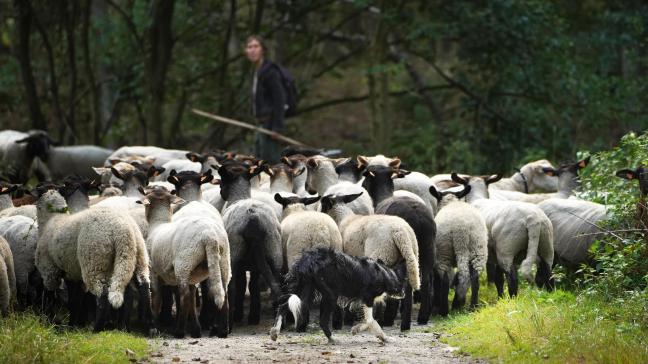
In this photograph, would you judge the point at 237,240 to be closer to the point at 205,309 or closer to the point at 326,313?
the point at 205,309

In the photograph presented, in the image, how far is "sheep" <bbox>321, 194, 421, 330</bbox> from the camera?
40.3ft

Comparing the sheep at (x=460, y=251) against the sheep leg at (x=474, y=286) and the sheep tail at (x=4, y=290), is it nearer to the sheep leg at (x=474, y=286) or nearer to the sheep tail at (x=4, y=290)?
the sheep leg at (x=474, y=286)

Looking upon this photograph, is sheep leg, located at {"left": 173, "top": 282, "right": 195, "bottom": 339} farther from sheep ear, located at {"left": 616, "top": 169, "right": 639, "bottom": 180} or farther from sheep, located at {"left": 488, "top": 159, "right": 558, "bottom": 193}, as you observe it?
sheep, located at {"left": 488, "top": 159, "right": 558, "bottom": 193}

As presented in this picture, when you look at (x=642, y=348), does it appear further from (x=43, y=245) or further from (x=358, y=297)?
Result: (x=43, y=245)

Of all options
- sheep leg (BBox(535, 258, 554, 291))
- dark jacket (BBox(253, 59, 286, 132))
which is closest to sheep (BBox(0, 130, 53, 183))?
dark jacket (BBox(253, 59, 286, 132))

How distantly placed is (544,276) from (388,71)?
1032 cm

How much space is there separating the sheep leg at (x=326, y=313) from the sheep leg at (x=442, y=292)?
262 cm

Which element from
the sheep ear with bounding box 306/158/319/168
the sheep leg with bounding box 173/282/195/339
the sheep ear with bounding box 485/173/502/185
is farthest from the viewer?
the sheep ear with bounding box 306/158/319/168

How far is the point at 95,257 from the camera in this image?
1159cm

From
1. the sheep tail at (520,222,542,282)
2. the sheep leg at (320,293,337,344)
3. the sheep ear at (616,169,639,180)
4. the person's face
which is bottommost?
the sheep leg at (320,293,337,344)

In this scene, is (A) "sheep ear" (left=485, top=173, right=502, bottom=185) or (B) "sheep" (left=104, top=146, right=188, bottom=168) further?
(B) "sheep" (left=104, top=146, right=188, bottom=168)

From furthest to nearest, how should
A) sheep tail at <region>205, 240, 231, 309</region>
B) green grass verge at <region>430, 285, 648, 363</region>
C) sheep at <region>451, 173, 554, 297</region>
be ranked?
sheep at <region>451, 173, 554, 297</region> < sheep tail at <region>205, 240, 231, 309</region> < green grass verge at <region>430, 285, 648, 363</region>

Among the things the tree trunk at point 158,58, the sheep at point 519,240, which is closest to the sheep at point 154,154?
the tree trunk at point 158,58

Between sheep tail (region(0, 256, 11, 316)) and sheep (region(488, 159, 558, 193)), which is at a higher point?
sheep (region(488, 159, 558, 193))
